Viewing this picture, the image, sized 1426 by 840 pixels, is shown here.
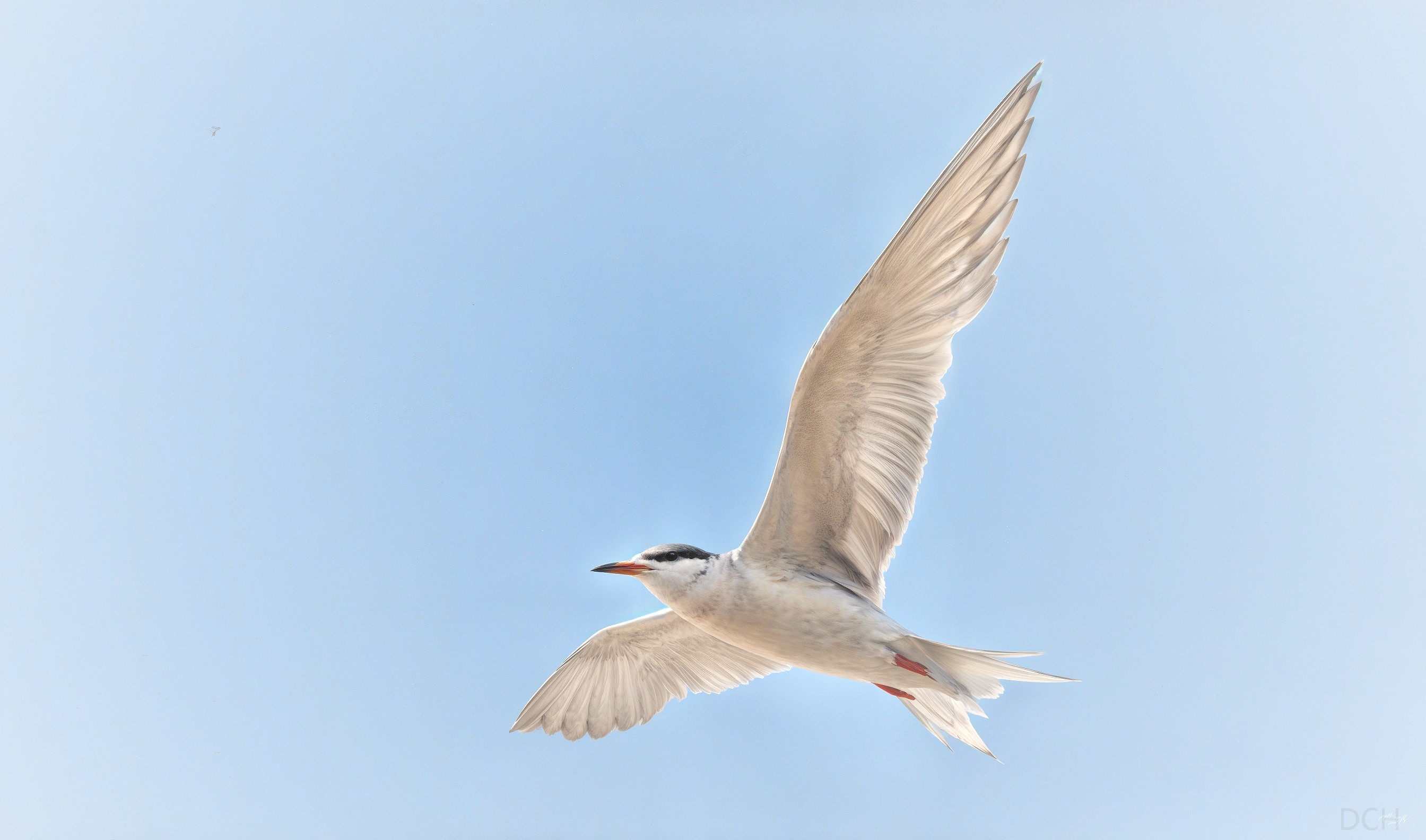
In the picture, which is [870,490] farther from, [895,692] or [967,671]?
[895,692]

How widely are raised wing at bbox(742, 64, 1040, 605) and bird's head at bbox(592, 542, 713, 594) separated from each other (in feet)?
0.90

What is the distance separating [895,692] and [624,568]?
1.63 m

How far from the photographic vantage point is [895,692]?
4078 millimetres

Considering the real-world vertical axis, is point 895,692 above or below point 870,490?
below

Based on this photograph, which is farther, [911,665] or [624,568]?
[624,568]

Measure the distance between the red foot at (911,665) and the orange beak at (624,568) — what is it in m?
1.25

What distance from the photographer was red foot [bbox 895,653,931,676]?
3541mm

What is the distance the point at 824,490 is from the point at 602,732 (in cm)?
219

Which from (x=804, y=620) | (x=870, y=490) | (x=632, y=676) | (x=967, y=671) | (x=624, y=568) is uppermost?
(x=870, y=490)

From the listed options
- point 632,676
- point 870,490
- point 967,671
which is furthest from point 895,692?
point 632,676

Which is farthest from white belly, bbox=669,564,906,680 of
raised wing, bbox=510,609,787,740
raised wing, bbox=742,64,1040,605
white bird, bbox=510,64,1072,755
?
raised wing, bbox=510,609,787,740

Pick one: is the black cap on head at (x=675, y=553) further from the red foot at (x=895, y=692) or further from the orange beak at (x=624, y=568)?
the red foot at (x=895, y=692)

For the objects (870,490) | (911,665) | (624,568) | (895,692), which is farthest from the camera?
(895,692)

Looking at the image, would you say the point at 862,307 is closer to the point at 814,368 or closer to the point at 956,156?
the point at 814,368
